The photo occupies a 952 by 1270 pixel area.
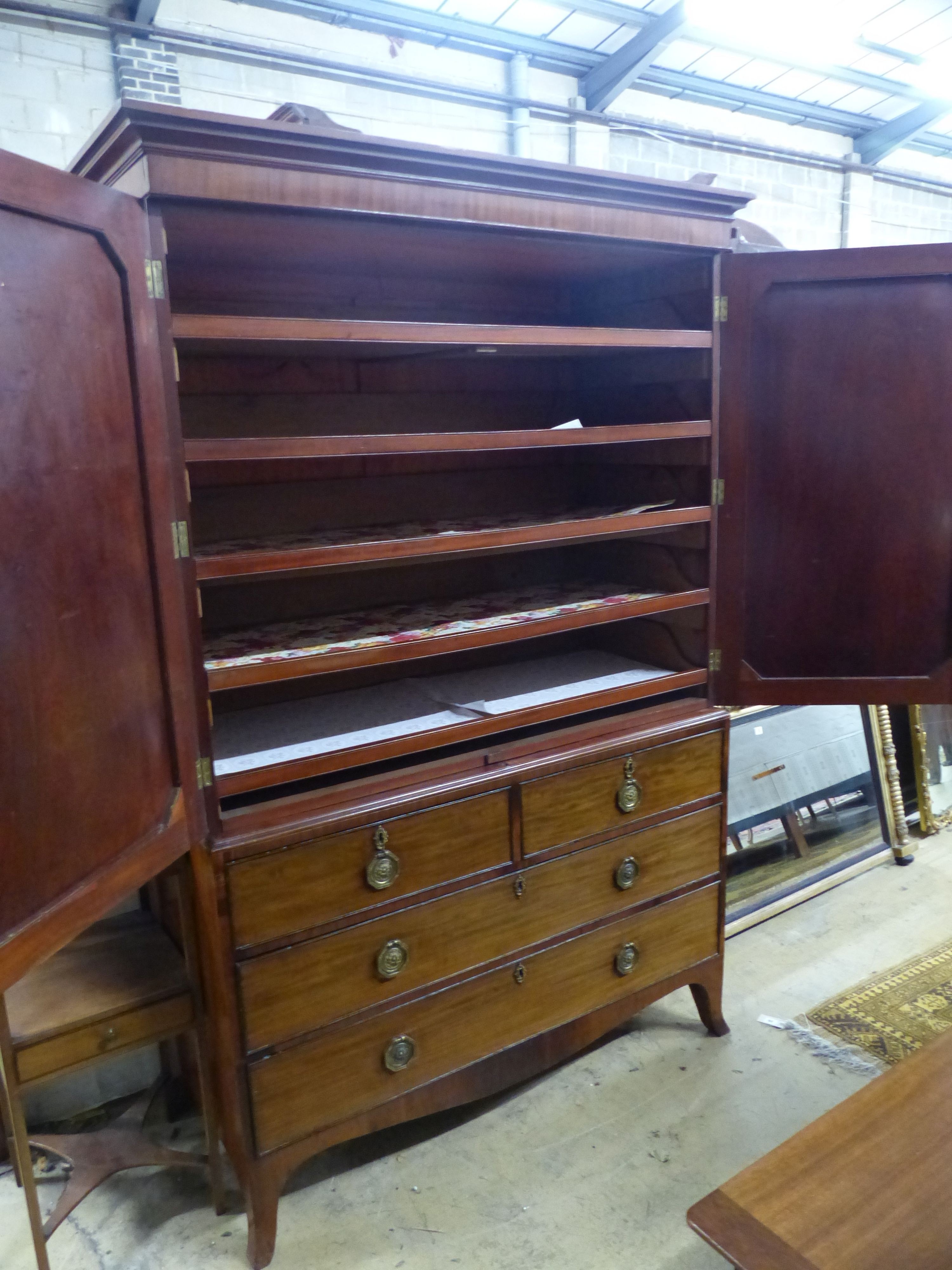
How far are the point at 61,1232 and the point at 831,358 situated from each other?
2.10m

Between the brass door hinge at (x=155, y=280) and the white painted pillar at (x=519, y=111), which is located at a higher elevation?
the white painted pillar at (x=519, y=111)

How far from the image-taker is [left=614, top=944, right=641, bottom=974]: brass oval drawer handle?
6.01ft

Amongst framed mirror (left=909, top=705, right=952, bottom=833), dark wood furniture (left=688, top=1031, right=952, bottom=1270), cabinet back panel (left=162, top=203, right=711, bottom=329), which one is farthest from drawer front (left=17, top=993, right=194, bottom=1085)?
framed mirror (left=909, top=705, right=952, bottom=833)

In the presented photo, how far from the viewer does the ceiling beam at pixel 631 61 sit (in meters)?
2.72

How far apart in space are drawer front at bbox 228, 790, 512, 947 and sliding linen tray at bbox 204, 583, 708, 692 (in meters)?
0.28

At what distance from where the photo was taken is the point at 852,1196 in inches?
44.3

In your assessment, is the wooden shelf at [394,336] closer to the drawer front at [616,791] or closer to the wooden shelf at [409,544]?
the wooden shelf at [409,544]

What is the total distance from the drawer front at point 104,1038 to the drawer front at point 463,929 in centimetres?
18

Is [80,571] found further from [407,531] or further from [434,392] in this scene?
[434,392]

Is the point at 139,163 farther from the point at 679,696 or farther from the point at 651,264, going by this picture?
the point at 679,696

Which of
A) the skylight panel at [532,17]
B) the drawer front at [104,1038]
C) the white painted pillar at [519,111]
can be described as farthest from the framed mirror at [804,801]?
the skylight panel at [532,17]

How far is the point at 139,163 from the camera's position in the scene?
1161 mm

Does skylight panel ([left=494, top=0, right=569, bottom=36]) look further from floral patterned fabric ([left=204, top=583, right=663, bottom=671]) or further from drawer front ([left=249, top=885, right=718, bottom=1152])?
drawer front ([left=249, top=885, right=718, bottom=1152])

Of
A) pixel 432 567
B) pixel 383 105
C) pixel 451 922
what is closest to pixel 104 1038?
pixel 451 922
